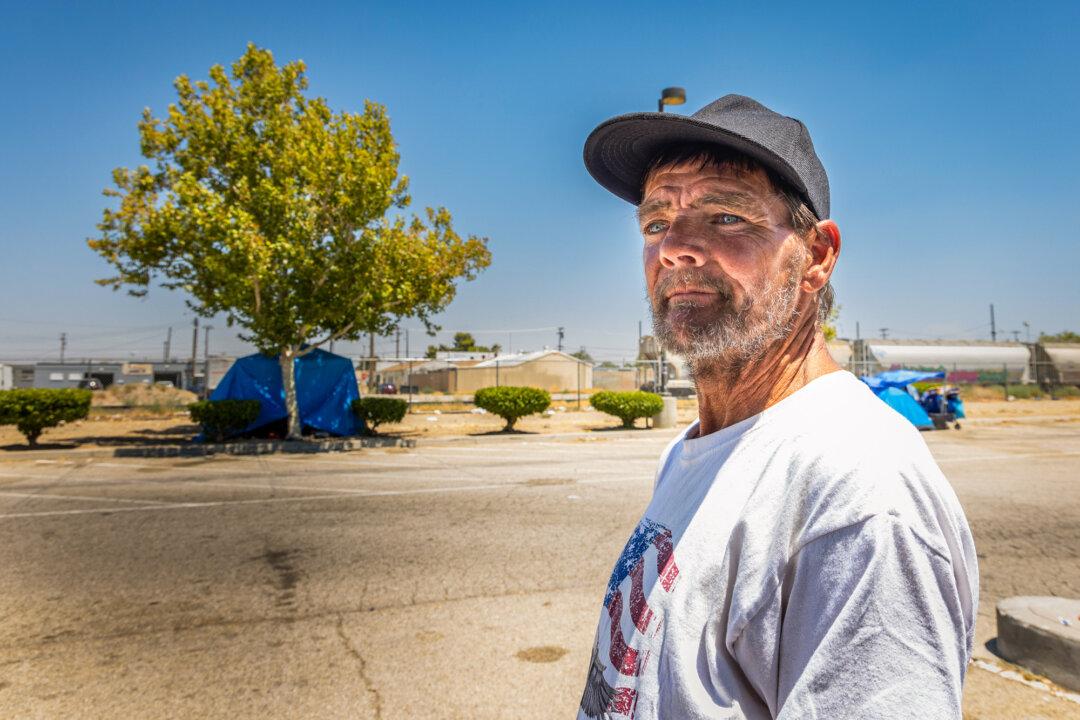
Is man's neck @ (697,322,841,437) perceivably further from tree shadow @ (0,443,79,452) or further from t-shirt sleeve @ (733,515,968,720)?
tree shadow @ (0,443,79,452)

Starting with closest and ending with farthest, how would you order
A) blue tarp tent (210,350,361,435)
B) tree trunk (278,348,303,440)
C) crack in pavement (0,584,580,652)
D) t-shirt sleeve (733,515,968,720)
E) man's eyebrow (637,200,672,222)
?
1. t-shirt sleeve (733,515,968,720)
2. man's eyebrow (637,200,672,222)
3. crack in pavement (0,584,580,652)
4. tree trunk (278,348,303,440)
5. blue tarp tent (210,350,361,435)

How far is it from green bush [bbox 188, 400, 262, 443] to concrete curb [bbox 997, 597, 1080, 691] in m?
16.4

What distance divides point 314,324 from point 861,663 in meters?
17.5

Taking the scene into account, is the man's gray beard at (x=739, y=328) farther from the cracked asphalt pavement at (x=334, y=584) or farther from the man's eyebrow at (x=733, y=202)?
the cracked asphalt pavement at (x=334, y=584)

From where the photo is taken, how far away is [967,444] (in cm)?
1595

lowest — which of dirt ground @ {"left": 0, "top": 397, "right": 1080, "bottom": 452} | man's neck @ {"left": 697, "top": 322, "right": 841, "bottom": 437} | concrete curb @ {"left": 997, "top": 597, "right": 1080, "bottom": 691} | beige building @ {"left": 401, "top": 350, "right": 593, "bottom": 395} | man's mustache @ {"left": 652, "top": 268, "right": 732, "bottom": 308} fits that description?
concrete curb @ {"left": 997, "top": 597, "right": 1080, "bottom": 691}

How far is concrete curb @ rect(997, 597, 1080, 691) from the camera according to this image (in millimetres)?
3549

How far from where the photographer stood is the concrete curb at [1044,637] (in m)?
3.55

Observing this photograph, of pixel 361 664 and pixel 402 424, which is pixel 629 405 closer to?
pixel 402 424

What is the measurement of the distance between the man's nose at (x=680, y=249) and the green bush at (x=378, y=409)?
18173mm

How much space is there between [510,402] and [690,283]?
61.3 ft

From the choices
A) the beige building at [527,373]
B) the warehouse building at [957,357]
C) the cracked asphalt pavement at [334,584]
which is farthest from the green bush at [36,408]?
the warehouse building at [957,357]

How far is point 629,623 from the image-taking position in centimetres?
125

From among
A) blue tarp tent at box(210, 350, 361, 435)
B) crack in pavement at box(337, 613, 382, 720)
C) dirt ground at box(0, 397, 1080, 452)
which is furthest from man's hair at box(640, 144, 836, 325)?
blue tarp tent at box(210, 350, 361, 435)
